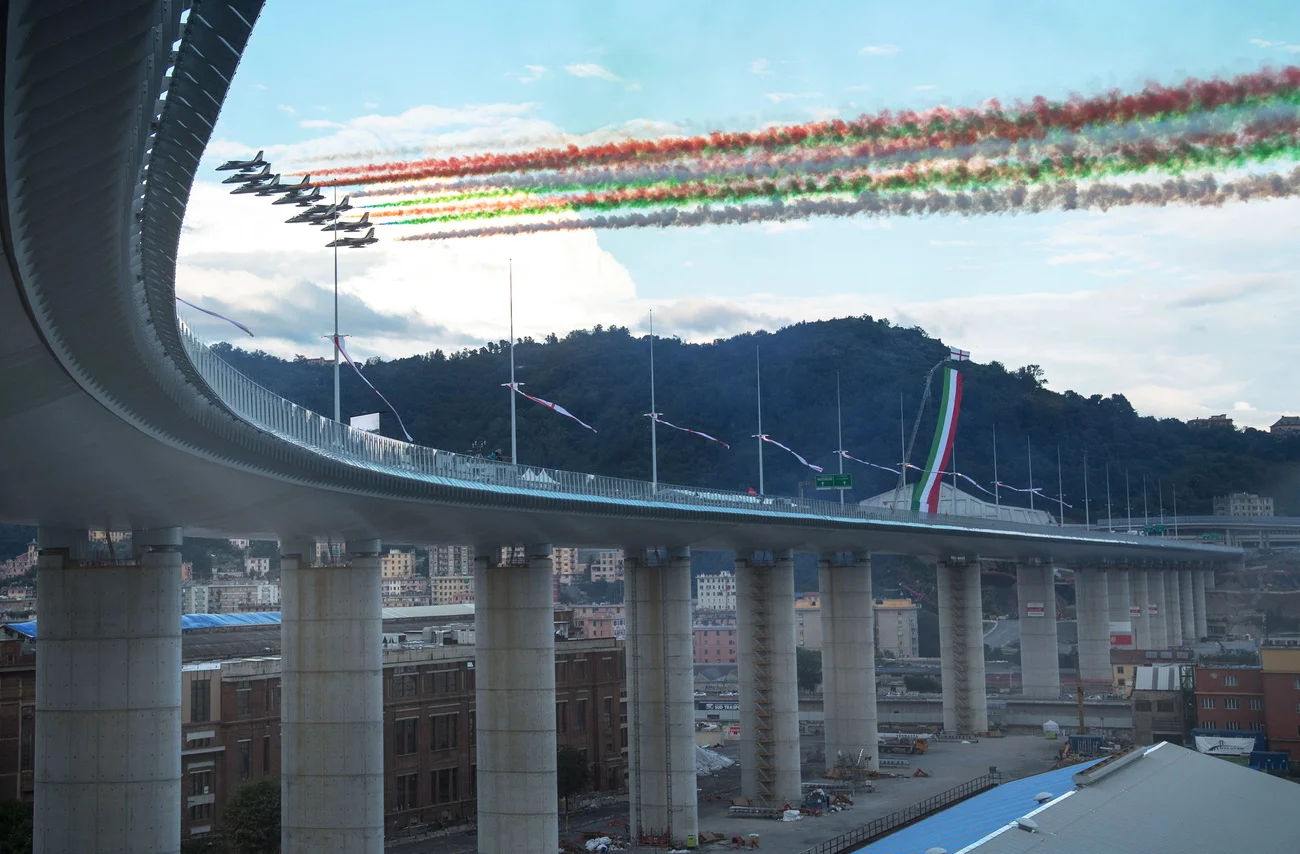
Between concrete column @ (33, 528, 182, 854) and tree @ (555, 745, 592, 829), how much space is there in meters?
45.7

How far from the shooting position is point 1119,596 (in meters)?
184

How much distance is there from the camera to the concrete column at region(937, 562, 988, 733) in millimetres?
125062

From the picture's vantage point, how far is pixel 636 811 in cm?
7975

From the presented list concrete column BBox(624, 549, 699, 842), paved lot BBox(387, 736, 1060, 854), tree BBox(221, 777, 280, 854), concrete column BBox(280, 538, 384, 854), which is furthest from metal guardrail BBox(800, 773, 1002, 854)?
tree BBox(221, 777, 280, 854)

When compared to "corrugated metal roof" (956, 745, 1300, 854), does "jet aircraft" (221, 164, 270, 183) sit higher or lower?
higher

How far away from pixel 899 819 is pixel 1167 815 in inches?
1189

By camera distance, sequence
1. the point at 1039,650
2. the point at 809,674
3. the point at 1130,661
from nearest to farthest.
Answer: the point at 1039,650, the point at 1130,661, the point at 809,674

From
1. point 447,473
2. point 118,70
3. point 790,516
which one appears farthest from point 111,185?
point 790,516

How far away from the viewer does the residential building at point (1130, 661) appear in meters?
158

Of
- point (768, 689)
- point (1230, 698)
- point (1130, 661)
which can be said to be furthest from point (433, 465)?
point (1130, 661)

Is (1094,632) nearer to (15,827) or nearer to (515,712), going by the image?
(515,712)

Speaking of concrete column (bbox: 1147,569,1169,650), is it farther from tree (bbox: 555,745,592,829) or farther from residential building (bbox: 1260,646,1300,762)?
tree (bbox: 555,745,592,829)

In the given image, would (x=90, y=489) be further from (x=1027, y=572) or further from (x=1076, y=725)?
(x=1027, y=572)

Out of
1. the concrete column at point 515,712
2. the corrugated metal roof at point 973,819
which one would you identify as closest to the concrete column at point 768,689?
the concrete column at point 515,712
